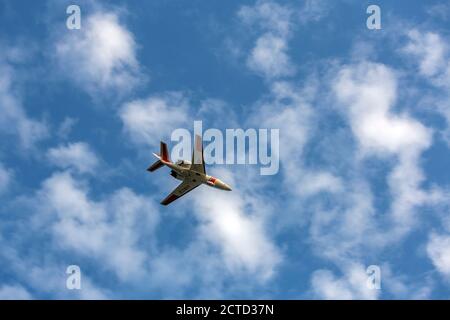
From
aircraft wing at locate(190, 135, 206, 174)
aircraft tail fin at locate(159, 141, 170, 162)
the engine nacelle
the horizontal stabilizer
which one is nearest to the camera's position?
aircraft wing at locate(190, 135, 206, 174)

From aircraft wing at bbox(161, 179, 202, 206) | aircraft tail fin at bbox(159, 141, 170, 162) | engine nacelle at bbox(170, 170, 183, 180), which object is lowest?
aircraft wing at bbox(161, 179, 202, 206)

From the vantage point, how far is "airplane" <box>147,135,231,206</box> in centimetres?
10900

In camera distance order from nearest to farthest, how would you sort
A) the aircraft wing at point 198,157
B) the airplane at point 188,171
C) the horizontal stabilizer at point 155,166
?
the aircraft wing at point 198,157, the airplane at point 188,171, the horizontal stabilizer at point 155,166

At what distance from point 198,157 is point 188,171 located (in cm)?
467

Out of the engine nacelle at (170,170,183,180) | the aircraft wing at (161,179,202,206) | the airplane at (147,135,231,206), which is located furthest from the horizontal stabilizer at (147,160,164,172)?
the aircraft wing at (161,179,202,206)

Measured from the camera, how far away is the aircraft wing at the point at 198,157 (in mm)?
105750

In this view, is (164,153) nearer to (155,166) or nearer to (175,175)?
(155,166)

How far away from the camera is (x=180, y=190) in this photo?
117m

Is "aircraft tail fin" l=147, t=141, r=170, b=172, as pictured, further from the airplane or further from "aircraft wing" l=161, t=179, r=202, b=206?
"aircraft wing" l=161, t=179, r=202, b=206

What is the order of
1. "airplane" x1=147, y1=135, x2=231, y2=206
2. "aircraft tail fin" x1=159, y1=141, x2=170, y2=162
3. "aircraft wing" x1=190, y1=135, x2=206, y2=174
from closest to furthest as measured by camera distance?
"aircraft wing" x1=190, y1=135, x2=206, y2=174, "airplane" x1=147, y1=135, x2=231, y2=206, "aircraft tail fin" x1=159, y1=141, x2=170, y2=162

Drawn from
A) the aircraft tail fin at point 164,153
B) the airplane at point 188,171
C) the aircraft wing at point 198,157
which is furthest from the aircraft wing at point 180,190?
the aircraft tail fin at point 164,153

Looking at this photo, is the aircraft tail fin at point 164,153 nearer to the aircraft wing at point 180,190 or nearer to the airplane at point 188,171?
the airplane at point 188,171
